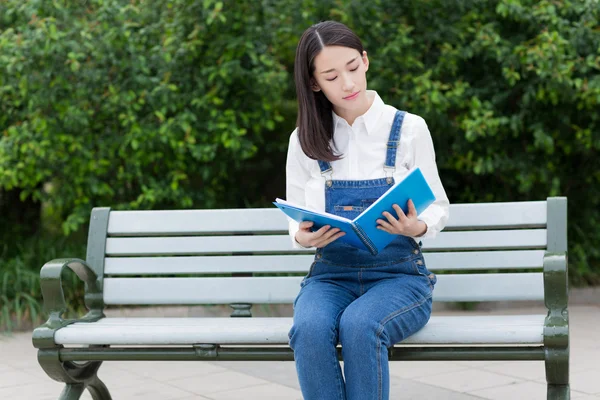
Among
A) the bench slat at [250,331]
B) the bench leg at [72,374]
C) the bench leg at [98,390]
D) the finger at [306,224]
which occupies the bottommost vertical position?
the bench leg at [98,390]

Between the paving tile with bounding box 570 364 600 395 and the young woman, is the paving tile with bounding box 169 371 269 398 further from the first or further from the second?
the paving tile with bounding box 570 364 600 395

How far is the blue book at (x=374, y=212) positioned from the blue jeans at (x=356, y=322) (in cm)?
17

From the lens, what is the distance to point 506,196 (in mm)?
6871

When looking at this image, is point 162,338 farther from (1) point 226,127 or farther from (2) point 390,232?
(1) point 226,127

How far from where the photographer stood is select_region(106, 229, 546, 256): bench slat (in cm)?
354

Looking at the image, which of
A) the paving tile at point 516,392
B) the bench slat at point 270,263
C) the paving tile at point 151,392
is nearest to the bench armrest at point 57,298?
the bench slat at point 270,263

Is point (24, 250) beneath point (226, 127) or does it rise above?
beneath

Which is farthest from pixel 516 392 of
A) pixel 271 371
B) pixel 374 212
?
pixel 374 212

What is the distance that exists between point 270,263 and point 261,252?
10 cm

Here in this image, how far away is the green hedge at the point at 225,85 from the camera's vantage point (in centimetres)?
564

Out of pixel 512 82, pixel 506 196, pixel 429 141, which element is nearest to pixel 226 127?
pixel 512 82

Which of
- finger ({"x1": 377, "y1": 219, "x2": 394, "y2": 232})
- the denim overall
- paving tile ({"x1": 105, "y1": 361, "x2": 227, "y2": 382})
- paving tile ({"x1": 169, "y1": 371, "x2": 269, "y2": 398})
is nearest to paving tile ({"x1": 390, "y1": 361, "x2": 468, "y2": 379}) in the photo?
paving tile ({"x1": 169, "y1": 371, "x2": 269, "y2": 398})

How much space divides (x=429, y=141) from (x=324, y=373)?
0.93m

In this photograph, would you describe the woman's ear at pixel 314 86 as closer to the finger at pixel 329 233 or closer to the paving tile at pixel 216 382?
the finger at pixel 329 233
